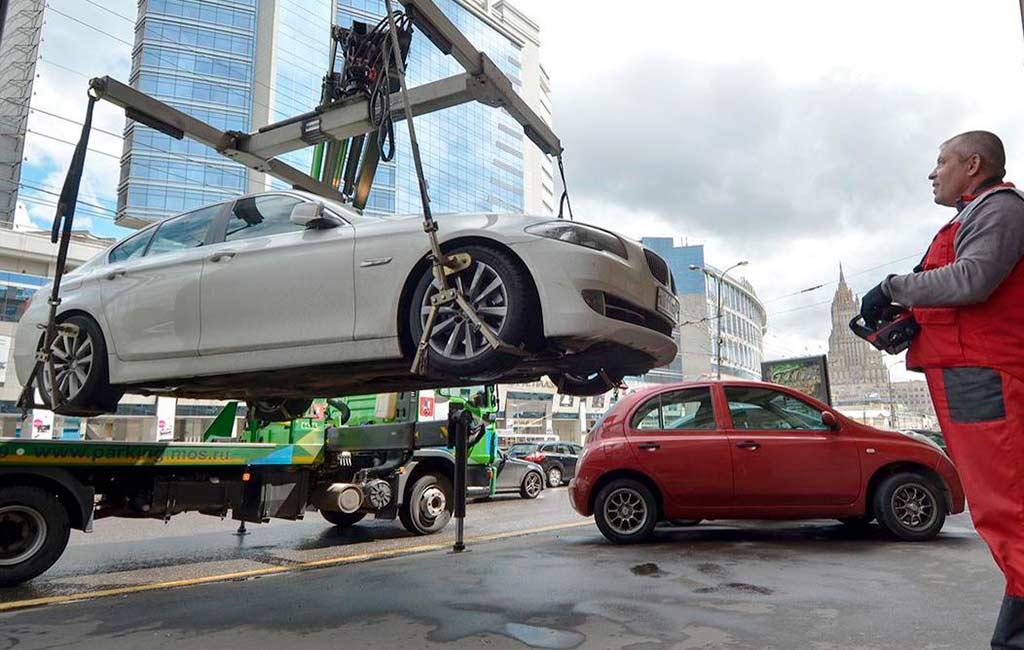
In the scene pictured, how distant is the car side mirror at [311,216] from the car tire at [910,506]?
216 inches

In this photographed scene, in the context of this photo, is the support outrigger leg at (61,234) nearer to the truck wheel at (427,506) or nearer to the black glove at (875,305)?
the truck wheel at (427,506)

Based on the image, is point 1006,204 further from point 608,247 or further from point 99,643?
point 99,643

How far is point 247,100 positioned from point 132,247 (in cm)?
6152

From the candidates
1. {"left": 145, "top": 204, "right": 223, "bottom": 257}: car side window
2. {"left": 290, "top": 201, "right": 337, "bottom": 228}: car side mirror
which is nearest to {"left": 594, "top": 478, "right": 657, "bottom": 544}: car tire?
{"left": 290, "top": 201, "right": 337, "bottom": 228}: car side mirror

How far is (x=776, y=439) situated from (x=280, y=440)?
6763 mm

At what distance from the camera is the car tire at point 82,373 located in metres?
5.07

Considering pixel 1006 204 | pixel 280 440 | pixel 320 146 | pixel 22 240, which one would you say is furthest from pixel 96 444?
pixel 22 240

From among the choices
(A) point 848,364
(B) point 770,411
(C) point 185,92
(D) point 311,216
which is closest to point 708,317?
(A) point 848,364

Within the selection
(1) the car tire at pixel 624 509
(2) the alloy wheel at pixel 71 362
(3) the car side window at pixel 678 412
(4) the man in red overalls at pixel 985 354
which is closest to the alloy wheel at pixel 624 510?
(1) the car tire at pixel 624 509

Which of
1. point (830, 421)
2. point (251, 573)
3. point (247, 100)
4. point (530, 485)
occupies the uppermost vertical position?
point (247, 100)

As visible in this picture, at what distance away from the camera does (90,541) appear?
818 cm

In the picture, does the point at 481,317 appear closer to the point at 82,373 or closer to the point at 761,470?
the point at 82,373

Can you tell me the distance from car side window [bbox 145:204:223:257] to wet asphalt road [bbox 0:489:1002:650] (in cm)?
247

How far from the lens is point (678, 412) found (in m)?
6.83
